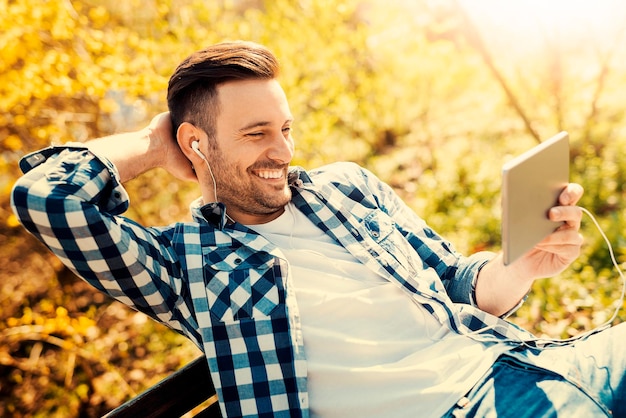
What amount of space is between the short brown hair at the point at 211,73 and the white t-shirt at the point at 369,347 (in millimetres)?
560

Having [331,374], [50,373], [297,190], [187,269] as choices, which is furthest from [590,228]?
[50,373]

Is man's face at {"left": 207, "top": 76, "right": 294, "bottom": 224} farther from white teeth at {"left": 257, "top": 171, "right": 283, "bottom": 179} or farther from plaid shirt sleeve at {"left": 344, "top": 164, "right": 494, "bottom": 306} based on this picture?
plaid shirt sleeve at {"left": 344, "top": 164, "right": 494, "bottom": 306}

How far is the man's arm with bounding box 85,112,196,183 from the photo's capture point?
1.78m

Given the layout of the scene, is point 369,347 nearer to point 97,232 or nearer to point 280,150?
point 280,150

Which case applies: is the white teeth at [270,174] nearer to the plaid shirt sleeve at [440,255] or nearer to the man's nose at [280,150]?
the man's nose at [280,150]

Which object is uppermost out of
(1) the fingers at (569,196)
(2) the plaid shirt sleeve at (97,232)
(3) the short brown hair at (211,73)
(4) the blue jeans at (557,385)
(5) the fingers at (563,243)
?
(3) the short brown hair at (211,73)

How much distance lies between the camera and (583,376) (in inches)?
62.4

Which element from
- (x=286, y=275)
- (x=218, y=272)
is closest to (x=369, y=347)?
(x=286, y=275)

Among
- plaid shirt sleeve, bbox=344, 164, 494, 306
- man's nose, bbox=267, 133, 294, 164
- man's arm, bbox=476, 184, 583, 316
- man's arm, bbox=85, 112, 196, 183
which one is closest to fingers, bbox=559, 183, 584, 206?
man's arm, bbox=476, 184, 583, 316

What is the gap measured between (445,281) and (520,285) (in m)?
0.33

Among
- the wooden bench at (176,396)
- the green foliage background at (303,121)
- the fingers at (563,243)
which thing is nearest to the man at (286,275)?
the fingers at (563,243)

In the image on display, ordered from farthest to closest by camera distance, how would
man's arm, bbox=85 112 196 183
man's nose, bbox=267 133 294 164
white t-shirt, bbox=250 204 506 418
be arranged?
man's nose, bbox=267 133 294 164 → man's arm, bbox=85 112 196 183 → white t-shirt, bbox=250 204 506 418

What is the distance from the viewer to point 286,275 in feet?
5.67

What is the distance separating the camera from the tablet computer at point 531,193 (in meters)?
1.31
